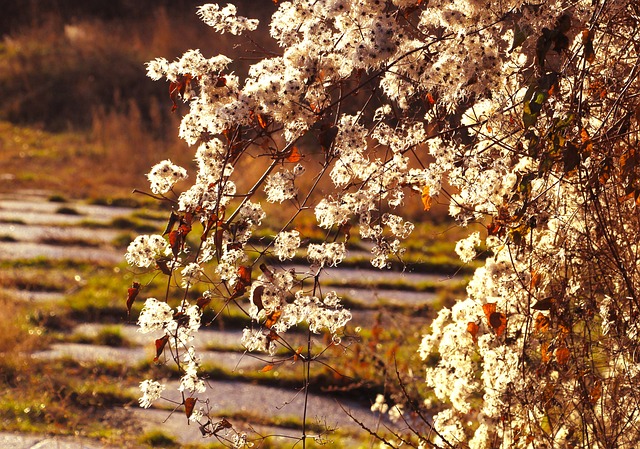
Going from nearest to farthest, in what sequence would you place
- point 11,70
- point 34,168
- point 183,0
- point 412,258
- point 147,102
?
point 412,258
point 34,168
point 147,102
point 11,70
point 183,0

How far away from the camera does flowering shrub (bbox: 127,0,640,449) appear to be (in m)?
2.77

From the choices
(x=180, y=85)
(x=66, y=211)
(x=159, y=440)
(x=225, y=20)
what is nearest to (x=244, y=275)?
(x=180, y=85)

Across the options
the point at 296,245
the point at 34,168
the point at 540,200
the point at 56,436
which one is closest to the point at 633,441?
the point at 540,200

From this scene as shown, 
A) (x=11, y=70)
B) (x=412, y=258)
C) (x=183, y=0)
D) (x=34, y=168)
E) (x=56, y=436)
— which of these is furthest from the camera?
(x=183, y=0)

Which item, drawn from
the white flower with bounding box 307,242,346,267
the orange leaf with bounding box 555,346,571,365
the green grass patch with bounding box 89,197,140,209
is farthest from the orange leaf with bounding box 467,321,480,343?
the green grass patch with bounding box 89,197,140,209

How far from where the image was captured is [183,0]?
19844 millimetres

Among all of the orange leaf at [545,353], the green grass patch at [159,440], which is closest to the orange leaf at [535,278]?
the orange leaf at [545,353]

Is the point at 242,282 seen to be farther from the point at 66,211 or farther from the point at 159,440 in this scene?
the point at 66,211

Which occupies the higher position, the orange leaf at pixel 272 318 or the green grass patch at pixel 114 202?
the green grass patch at pixel 114 202

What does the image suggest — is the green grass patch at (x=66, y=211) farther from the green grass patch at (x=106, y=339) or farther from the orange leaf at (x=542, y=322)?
the orange leaf at (x=542, y=322)

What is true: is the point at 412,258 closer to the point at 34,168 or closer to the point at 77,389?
the point at 77,389

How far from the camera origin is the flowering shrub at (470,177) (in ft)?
9.09

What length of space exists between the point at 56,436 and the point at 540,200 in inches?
124

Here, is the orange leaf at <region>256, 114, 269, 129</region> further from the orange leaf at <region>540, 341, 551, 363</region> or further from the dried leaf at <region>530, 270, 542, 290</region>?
the orange leaf at <region>540, 341, 551, 363</region>
